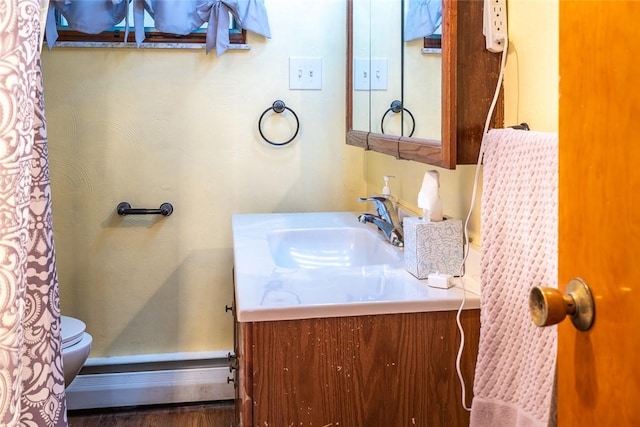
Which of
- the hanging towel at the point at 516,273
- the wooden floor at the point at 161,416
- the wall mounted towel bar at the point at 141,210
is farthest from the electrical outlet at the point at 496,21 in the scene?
the wooden floor at the point at 161,416

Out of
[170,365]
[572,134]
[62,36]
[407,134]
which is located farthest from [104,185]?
[572,134]

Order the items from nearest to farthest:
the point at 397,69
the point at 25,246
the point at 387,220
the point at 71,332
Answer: the point at 25,246, the point at 397,69, the point at 387,220, the point at 71,332

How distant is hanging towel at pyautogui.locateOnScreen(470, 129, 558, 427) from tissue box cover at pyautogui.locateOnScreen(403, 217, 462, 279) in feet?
0.68

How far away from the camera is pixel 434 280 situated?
47.6 inches

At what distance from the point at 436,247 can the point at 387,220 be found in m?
0.44

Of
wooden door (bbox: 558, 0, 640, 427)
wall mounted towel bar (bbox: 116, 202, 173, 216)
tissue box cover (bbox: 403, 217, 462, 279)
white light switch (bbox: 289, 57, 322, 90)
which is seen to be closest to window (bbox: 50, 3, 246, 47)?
white light switch (bbox: 289, 57, 322, 90)

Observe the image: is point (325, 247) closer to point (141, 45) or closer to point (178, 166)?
point (178, 166)

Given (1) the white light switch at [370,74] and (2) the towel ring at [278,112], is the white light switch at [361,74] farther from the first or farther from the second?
(2) the towel ring at [278,112]

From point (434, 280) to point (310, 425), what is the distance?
1.18ft

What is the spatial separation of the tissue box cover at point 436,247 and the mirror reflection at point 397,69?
0.59ft

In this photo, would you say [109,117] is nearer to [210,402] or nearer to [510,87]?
[210,402]

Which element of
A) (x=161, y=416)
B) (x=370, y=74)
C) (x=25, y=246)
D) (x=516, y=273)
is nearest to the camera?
(x=25, y=246)

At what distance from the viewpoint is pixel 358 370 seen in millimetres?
1104

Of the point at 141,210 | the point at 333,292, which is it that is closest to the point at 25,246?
the point at 333,292
